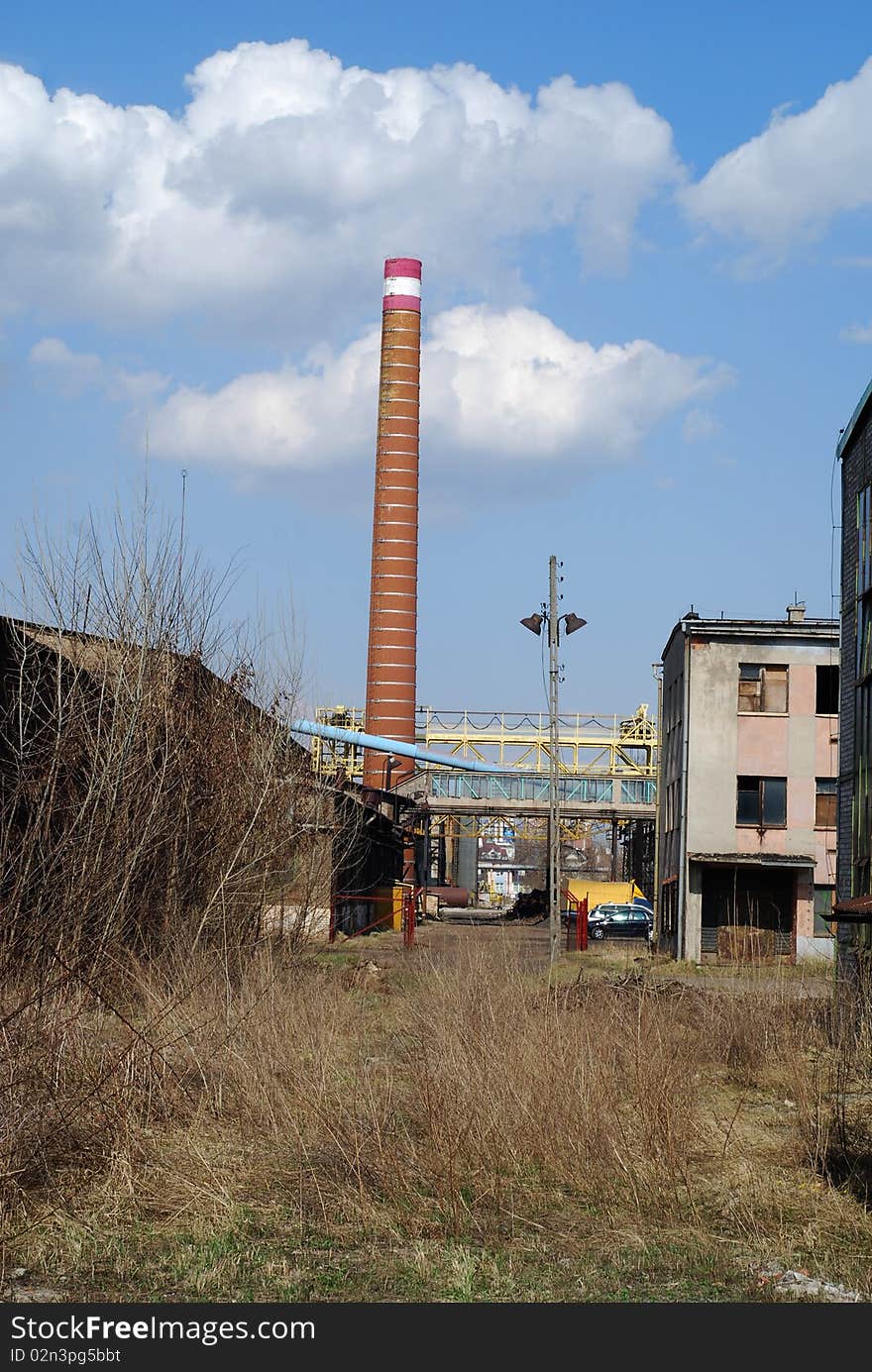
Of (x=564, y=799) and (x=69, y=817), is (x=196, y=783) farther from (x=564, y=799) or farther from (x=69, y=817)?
(x=564, y=799)

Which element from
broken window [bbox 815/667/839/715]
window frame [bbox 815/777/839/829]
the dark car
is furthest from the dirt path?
broken window [bbox 815/667/839/715]

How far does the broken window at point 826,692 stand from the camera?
33625mm

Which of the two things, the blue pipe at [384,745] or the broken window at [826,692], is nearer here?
the broken window at [826,692]

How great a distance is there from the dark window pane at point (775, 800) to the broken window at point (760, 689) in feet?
5.40

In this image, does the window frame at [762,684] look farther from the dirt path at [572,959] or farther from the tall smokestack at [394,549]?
the tall smokestack at [394,549]

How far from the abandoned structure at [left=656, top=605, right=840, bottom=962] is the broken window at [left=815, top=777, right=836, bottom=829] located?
0.08ft

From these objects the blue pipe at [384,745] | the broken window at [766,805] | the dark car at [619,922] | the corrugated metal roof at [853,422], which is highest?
the corrugated metal roof at [853,422]

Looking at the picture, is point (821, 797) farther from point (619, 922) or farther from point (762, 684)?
point (619, 922)

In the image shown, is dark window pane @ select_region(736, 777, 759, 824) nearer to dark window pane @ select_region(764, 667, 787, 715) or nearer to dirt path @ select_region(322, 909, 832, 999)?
dark window pane @ select_region(764, 667, 787, 715)

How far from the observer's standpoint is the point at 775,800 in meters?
34.1

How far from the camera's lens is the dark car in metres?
46.7

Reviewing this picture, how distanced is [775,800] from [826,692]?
283 centimetres

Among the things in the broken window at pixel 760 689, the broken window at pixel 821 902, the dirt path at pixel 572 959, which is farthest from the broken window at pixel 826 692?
the dirt path at pixel 572 959

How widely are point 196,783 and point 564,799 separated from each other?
3445cm
